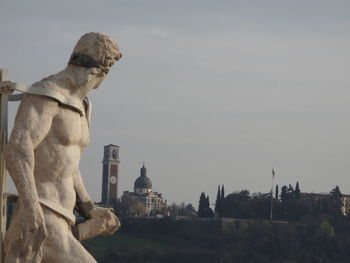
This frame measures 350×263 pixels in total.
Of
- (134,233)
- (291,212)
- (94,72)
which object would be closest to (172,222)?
(134,233)

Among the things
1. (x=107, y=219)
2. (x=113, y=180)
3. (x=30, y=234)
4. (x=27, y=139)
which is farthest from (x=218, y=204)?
(x=30, y=234)

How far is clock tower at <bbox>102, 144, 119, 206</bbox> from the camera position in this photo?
18112cm

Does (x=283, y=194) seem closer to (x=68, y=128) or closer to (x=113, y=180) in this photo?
(x=113, y=180)

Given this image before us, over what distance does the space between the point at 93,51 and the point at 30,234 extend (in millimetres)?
1298

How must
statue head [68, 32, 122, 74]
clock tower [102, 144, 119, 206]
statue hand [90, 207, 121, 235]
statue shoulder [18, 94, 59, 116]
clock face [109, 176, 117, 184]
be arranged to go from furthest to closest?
clock face [109, 176, 117, 184], clock tower [102, 144, 119, 206], statue hand [90, 207, 121, 235], statue head [68, 32, 122, 74], statue shoulder [18, 94, 59, 116]

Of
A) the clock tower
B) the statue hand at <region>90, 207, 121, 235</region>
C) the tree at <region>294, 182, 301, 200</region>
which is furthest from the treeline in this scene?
the statue hand at <region>90, 207, 121, 235</region>

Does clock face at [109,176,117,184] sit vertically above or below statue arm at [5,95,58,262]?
above

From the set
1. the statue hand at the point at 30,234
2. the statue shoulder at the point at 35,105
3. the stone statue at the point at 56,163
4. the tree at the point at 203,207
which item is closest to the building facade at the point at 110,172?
the tree at the point at 203,207

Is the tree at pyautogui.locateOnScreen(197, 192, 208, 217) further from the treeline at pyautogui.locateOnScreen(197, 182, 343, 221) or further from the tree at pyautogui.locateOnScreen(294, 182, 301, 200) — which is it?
the tree at pyautogui.locateOnScreen(294, 182, 301, 200)

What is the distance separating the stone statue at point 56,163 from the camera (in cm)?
811

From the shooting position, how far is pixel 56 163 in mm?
8508

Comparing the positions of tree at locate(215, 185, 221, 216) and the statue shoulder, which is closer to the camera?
the statue shoulder

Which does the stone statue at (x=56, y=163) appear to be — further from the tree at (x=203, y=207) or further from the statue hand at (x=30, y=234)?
the tree at (x=203, y=207)

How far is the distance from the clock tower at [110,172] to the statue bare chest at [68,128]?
17114 centimetres
